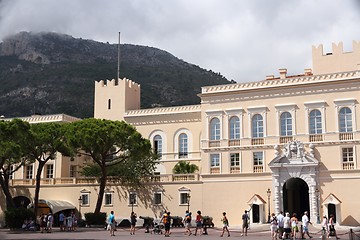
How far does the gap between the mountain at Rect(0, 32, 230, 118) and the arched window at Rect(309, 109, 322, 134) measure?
56184mm

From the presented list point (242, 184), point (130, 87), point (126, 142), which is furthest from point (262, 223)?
point (130, 87)

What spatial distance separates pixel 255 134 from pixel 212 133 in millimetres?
4255

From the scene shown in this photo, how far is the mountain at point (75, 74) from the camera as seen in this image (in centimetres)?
10994

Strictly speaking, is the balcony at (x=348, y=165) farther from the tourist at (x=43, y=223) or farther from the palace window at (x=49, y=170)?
the palace window at (x=49, y=170)

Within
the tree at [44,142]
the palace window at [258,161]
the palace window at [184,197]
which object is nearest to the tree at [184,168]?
the palace window at [184,197]

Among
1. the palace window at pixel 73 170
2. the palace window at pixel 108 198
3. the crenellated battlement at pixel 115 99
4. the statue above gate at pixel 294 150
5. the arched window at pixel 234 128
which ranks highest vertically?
the crenellated battlement at pixel 115 99

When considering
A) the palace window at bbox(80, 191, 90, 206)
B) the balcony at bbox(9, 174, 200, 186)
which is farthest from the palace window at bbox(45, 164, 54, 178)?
the palace window at bbox(80, 191, 90, 206)

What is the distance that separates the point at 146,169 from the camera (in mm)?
50500

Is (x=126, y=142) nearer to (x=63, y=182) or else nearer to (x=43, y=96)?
(x=63, y=182)

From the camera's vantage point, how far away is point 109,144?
4625cm

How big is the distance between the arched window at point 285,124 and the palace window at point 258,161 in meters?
2.75

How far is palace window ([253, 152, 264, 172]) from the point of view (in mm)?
45406

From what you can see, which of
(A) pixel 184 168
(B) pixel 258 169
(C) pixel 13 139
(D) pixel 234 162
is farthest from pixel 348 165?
(C) pixel 13 139

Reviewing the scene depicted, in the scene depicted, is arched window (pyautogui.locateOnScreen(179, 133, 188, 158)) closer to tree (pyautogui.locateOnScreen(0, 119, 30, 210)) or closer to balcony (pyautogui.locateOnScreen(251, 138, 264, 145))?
balcony (pyautogui.locateOnScreen(251, 138, 264, 145))
